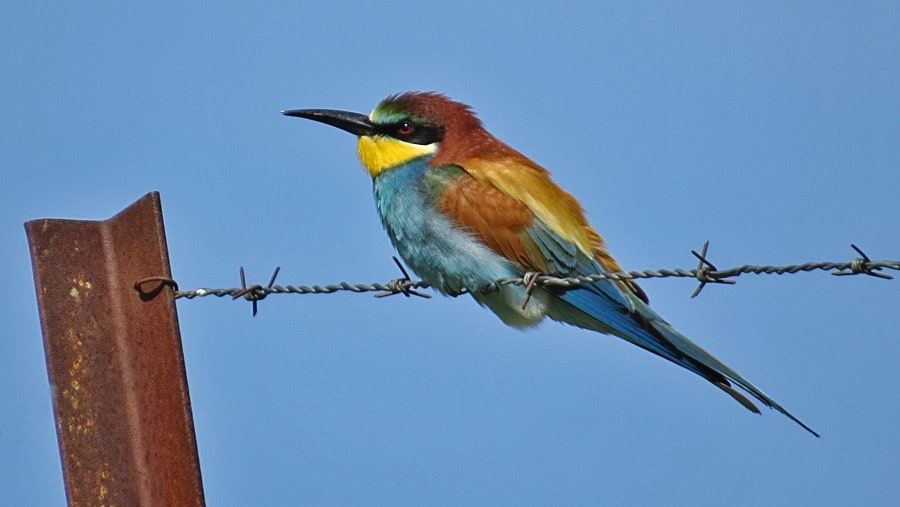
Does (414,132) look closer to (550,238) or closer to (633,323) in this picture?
(550,238)

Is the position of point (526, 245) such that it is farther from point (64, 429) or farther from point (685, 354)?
point (64, 429)

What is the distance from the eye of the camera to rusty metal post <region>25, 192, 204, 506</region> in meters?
2.72

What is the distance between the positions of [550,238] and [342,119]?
1.04 m

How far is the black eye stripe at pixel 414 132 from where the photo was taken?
14.2ft

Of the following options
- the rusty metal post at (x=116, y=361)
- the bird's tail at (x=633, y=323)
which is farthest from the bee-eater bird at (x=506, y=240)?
the rusty metal post at (x=116, y=361)

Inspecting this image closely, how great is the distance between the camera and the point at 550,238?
3.90 metres

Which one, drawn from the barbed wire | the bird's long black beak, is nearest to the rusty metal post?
the barbed wire

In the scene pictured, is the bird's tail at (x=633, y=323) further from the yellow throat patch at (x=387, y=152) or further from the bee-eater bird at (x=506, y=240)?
the yellow throat patch at (x=387, y=152)

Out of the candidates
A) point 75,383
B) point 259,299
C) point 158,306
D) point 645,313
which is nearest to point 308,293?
point 259,299

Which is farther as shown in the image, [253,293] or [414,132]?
[414,132]

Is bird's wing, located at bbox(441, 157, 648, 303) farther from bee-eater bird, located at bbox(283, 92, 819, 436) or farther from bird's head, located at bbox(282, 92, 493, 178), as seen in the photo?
bird's head, located at bbox(282, 92, 493, 178)

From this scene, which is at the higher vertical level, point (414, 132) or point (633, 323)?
point (414, 132)

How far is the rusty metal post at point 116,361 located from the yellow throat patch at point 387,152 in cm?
148

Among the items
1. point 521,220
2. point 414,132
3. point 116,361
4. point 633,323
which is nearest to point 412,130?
point 414,132
